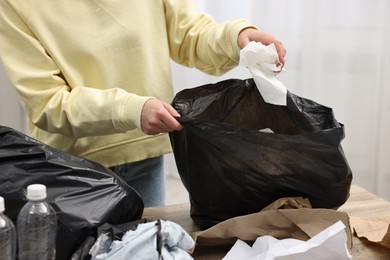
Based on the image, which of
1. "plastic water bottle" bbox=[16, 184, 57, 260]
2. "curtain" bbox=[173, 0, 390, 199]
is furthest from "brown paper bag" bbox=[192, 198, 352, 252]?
"curtain" bbox=[173, 0, 390, 199]

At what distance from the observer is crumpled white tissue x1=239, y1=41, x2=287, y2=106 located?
1.05m

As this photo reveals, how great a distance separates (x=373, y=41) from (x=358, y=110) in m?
0.27

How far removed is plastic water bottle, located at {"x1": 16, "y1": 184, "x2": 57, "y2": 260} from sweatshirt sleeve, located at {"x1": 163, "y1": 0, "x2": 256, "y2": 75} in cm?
58

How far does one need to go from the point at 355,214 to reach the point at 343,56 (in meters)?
1.08

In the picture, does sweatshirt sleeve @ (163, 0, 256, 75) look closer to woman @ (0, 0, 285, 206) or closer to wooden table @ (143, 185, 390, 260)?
woman @ (0, 0, 285, 206)

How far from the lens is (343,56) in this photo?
6.83 ft

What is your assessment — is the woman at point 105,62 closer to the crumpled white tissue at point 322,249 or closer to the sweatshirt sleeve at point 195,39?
the sweatshirt sleeve at point 195,39

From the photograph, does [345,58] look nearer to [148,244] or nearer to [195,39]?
[195,39]

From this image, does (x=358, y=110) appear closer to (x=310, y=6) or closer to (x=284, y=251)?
(x=310, y=6)

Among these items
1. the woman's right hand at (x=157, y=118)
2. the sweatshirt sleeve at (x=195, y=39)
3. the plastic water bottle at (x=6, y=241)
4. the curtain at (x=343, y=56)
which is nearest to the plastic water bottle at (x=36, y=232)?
the plastic water bottle at (x=6, y=241)

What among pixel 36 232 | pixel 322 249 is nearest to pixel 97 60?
pixel 36 232

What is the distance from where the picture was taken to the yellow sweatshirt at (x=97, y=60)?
109 cm

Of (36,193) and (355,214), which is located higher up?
(36,193)

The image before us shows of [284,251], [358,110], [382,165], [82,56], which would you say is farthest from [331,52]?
[284,251]
